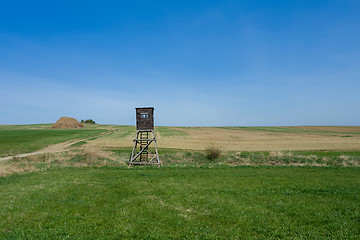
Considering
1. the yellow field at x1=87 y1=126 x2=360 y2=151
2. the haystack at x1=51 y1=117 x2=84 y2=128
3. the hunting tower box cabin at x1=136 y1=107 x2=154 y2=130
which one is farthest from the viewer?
the haystack at x1=51 y1=117 x2=84 y2=128

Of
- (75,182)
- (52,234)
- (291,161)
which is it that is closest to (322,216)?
(52,234)

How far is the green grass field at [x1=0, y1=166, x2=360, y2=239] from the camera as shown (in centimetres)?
958

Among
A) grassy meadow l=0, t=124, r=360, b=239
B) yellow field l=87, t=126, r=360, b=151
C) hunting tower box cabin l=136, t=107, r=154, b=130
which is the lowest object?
grassy meadow l=0, t=124, r=360, b=239

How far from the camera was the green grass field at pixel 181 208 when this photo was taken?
9.58 meters

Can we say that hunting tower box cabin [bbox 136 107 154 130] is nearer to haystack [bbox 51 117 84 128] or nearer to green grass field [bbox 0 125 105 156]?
green grass field [bbox 0 125 105 156]

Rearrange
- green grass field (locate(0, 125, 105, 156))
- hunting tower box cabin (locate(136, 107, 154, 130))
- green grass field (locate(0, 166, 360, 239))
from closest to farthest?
green grass field (locate(0, 166, 360, 239)) → hunting tower box cabin (locate(136, 107, 154, 130)) → green grass field (locate(0, 125, 105, 156))

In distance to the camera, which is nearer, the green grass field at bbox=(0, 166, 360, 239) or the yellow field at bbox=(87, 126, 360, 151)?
the green grass field at bbox=(0, 166, 360, 239)

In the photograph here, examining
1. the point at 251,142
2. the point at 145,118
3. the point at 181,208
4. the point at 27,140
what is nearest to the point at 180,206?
the point at 181,208

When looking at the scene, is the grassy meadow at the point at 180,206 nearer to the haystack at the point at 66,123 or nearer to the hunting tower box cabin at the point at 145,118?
the hunting tower box cabin at the point at 145,118

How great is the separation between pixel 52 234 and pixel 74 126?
13844cm

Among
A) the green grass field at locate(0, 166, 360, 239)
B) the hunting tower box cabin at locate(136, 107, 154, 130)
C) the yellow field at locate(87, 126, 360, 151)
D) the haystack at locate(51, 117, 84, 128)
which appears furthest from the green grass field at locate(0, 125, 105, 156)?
the haystack at locate(51, 117, 84, 128)

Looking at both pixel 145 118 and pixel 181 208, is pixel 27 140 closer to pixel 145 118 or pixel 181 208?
pixel 145 118

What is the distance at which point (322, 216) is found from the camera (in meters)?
11.0

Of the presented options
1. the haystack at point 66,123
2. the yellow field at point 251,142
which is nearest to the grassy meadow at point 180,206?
the yellow field at point 251,142
